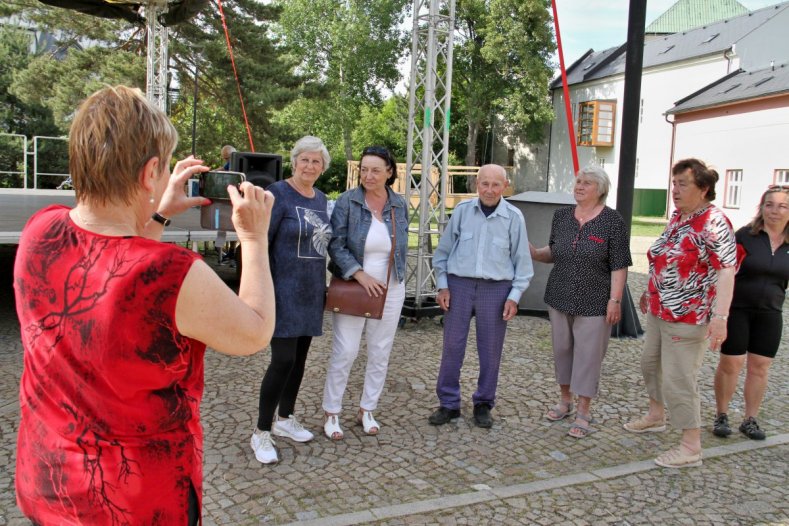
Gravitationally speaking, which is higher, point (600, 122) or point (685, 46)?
point (685, 46)

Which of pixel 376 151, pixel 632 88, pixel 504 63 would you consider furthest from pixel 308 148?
pixel 504 63

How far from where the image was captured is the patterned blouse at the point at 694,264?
148 inches

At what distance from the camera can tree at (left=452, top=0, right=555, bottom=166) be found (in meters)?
35.6

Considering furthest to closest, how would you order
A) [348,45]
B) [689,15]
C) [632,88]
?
[689,15] < [348,45] < [632,88]

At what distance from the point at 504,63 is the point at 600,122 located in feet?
20.8

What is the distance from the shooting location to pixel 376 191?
416 centimetres

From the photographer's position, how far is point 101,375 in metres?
1.27

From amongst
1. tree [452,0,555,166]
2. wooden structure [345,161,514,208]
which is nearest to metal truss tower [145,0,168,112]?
wooden structure [345,161,514,208]

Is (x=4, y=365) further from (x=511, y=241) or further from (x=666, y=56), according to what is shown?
(x=666, y=56)

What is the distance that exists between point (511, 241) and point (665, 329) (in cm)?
112

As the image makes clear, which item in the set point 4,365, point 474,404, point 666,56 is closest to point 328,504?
point 474,404

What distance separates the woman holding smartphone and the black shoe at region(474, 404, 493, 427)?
136cm

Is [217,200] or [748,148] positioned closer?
[217,200]

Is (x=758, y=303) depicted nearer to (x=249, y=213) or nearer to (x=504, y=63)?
(x=249, y=213)
